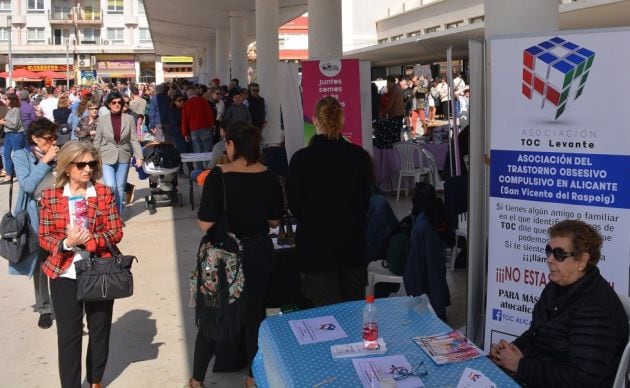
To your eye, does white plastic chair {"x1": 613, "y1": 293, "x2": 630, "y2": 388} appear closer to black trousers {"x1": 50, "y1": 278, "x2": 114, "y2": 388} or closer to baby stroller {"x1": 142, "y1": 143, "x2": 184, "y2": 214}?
black trousers {"x1": 50, "y1": 278, "x2": 114, "y2": 388}

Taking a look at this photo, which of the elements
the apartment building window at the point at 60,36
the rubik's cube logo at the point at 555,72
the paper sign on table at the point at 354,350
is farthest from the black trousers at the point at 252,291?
the apartment building window at the point at 60,36

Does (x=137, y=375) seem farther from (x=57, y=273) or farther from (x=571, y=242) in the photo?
(x=571, y=242)

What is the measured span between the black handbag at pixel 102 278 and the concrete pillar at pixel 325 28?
9210 millimetres

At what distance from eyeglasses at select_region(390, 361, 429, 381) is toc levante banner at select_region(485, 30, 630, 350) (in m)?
1.67

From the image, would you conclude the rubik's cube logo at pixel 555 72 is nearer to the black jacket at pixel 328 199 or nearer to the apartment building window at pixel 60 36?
the black jacket at pixel 328 199

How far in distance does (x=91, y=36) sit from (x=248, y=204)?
72.6 m

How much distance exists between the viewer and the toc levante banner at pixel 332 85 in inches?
316

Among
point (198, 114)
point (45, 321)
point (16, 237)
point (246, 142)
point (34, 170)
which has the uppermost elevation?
point (198, 114)

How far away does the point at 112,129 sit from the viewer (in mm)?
8422

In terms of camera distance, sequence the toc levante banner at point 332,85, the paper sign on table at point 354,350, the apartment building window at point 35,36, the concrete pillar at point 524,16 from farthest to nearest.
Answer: the apartment building window at point 35,36 < the toc levante banner at point 332,85 < the concrete pillar at point 524,16 < the paper sign on table at point 354,350

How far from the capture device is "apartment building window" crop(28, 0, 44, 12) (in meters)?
67.3

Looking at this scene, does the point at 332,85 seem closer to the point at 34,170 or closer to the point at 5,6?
the point at 34,170

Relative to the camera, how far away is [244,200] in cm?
392

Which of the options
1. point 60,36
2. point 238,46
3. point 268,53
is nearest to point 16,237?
point 268,53
